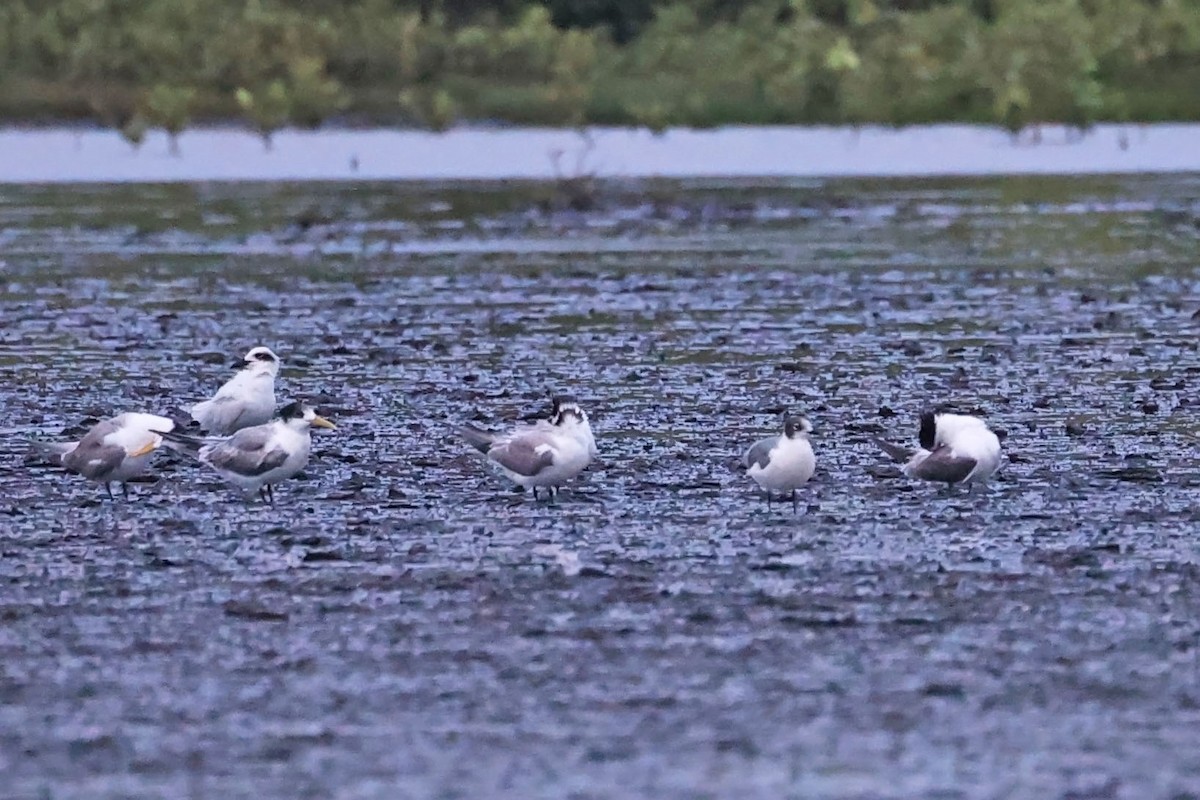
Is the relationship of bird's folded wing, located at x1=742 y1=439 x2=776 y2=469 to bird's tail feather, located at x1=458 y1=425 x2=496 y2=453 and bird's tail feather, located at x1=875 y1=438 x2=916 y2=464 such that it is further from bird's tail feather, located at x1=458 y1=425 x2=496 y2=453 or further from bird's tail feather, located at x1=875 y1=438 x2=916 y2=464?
bird's tail feather, located at x1=458 y1=425 x2=496 y2=453

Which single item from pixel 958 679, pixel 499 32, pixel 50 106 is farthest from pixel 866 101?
pixel 958 679

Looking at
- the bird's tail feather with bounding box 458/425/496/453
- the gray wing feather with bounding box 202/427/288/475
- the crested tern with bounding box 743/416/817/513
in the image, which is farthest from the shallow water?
the crested tern with bounding box 743/416/817/513

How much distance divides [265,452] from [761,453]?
9.21 feet

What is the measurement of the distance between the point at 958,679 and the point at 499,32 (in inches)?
2521

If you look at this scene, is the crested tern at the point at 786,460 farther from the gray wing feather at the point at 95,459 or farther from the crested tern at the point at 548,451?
the gray wing feather at the point at 95,459

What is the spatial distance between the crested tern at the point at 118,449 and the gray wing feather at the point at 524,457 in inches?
79.0

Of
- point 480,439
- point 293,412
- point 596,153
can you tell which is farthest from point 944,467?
point 596,153

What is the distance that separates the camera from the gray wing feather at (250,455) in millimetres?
14898

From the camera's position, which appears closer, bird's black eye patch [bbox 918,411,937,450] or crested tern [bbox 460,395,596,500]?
crested tern [bbox 460,395,596,500]

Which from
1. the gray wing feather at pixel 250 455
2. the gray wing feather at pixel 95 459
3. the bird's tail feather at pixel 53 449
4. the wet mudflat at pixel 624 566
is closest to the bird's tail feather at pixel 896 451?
the wet mudflat at pixel 624 566

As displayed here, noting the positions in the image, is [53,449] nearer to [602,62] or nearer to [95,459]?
[95,459]

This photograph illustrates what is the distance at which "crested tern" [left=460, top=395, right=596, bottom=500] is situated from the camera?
14.7 meters

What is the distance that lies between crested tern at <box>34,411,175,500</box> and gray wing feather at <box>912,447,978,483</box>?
4406mm

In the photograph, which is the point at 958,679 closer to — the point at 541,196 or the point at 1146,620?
the point at 1146,620
